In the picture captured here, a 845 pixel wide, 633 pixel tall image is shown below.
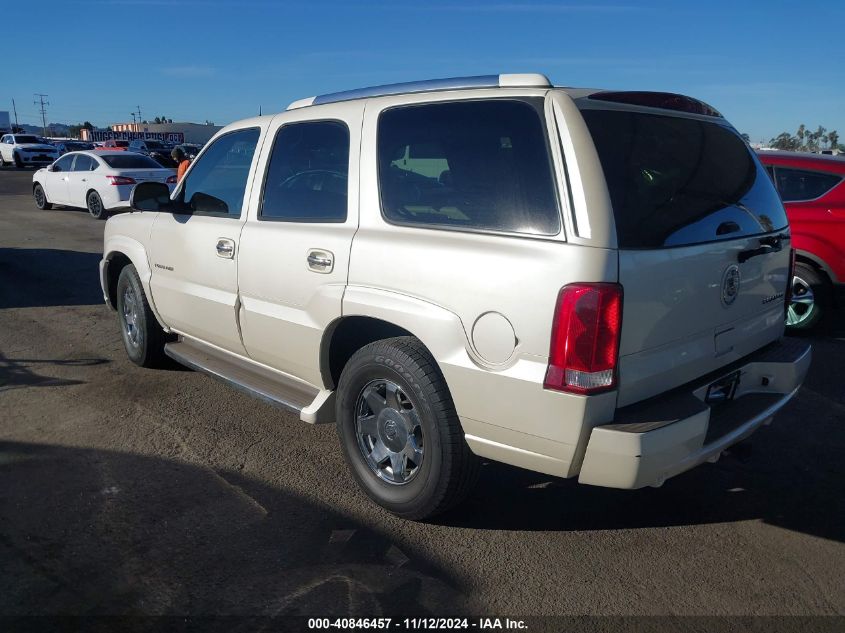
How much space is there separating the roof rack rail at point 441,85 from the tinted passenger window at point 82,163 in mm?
14351

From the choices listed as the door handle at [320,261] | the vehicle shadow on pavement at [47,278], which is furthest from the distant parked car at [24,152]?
the door handle at [320,261]

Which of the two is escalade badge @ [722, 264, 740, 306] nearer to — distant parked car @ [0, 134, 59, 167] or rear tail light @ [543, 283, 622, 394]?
rear tail light @ [543, 283, 622, 394]

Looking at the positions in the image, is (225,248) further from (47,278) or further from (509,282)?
(47,278)

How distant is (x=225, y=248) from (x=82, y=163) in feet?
48.1

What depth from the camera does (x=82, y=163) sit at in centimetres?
1688

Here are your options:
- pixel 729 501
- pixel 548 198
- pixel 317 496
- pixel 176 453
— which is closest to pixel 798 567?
pixel 729 501

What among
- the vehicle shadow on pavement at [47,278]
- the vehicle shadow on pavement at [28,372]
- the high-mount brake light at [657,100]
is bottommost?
the vehicle shadow on pavement at [47,278]

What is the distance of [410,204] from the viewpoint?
3422 millimetres

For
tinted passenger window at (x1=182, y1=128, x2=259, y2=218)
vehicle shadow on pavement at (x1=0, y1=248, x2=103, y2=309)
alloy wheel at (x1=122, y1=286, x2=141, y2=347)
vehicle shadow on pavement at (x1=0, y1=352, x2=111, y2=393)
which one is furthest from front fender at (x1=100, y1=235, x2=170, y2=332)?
vehicle shadow on pavement at (x1=0, y1=248, x2=103, y2=309)

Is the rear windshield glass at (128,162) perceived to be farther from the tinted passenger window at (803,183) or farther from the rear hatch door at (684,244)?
the rear hatch door at (684,244)

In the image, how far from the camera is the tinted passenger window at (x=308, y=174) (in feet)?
12.4

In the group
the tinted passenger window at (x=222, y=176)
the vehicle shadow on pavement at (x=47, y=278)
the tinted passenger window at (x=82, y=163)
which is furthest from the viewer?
the tinted passenger window at (x=82, y=163)

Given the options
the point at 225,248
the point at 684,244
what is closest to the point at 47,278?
the point at 225,248

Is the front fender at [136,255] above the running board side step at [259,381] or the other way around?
above
